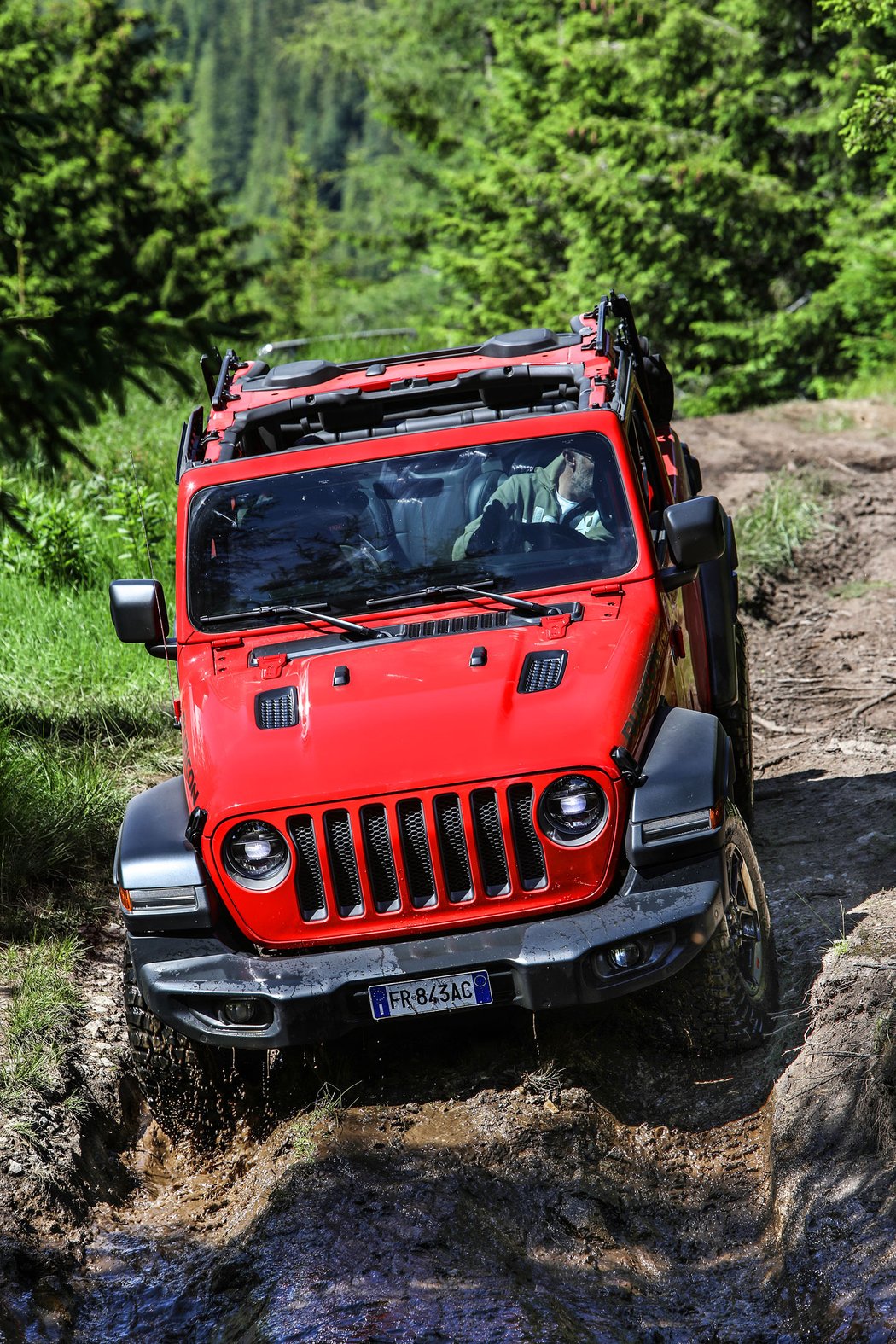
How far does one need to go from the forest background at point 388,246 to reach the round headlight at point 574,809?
1642mm

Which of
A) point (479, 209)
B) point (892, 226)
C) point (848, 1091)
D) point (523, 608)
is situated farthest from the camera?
point (479, 209)

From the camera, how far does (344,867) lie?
13.6ft

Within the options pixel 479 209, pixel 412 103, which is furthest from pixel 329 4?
pixel 479 209

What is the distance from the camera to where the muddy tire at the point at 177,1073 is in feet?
15.2

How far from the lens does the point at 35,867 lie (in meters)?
6.20

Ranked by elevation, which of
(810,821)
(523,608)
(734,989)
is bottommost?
(810,821)

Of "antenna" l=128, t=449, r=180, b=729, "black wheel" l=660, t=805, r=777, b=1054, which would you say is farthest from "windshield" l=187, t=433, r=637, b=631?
"black wheel" l=660, t=805, r=777, b=1054

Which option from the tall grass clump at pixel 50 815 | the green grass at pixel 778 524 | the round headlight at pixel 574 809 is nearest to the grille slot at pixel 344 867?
the round headlight at pixel 574 809

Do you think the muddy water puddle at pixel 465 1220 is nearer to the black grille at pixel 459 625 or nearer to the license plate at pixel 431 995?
the license plate at pixel 431 995

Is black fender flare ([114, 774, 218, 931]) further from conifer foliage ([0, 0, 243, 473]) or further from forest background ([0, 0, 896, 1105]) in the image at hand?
conifer foliage ([0, 0, 243, 473])

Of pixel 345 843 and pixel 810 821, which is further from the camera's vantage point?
pixel 810 821

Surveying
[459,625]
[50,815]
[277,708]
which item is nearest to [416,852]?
[277,708]

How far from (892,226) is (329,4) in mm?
19833

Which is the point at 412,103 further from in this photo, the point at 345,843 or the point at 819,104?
the point at 345,843
